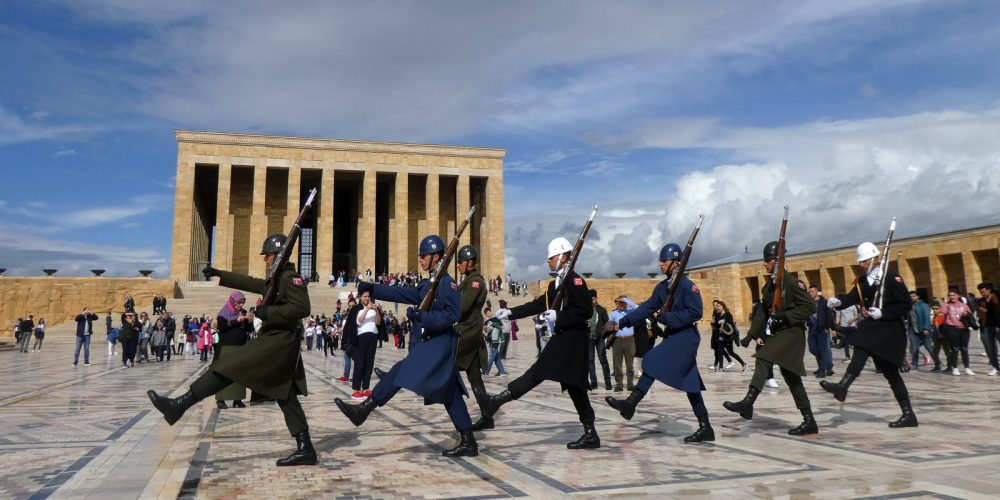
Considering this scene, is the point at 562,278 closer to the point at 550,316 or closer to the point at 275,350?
the point at 550,316

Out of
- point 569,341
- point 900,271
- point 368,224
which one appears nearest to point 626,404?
point 569,341

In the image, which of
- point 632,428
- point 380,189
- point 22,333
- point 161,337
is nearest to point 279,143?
point 380,189

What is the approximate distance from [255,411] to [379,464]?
414 cm

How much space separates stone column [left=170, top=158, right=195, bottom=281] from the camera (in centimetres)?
4425

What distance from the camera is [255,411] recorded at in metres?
8.18

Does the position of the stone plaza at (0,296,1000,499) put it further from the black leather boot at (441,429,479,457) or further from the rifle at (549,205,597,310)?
the rifle at (549,205,597,310)

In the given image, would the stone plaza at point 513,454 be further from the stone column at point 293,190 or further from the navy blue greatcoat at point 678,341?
the stone column at point 293,190

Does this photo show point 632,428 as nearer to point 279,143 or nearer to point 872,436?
point 872,436

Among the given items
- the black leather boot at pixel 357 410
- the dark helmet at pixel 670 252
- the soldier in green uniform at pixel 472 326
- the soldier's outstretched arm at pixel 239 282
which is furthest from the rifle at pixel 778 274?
the soldier's outstretched arm at pixel 239 282

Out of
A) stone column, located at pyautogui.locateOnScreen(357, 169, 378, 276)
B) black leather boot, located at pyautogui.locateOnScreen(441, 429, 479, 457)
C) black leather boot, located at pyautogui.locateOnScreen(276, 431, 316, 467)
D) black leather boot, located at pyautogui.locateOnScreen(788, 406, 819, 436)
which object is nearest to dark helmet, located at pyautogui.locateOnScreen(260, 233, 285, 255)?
black leather boot, located at pyautogui.locateOnScreen(276, 431, 316, 467)

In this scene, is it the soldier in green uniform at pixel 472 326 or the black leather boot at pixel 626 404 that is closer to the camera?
the black leather boot at pixel 626 404

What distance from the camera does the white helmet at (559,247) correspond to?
18.9 feet

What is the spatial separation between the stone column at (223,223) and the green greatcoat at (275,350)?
141ft

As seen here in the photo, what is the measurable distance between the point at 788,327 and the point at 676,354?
138cm
